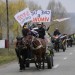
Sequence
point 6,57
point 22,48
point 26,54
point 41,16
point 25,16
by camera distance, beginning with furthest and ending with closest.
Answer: point 41,16 < point 6,57 < point 25,16 < point 26,54 < point 22,48

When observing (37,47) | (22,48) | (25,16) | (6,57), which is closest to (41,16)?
(6,57)

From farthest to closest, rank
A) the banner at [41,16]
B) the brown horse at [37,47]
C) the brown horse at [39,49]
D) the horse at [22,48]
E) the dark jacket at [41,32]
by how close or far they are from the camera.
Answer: the banner at [41,16], the dark jacket at [41,32], the brown horse at [39,49], the brown horse at [37,47], the horse at [22,48]

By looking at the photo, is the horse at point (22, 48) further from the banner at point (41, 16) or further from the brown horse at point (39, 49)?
the banner at point (41, 16)

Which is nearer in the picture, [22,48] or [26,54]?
[22,48]

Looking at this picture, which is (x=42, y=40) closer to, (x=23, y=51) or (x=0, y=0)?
(x=23, y=51)

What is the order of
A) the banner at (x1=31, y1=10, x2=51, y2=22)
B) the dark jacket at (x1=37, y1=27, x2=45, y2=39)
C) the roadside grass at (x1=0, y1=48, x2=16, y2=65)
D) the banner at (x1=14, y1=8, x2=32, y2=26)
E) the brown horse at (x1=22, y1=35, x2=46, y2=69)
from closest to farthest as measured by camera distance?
1. the brown horse at (x1=22, y1=35, x2=46, y2=69)
2. the dark jacket at (x1=37, y1=27, x2=45, y2=39)
3. the banner at (x1=14, y1=8, x2=32, y2=26)
4. the roadside grass at (x1=0, y1=48, x2=16, y2=65)
5. the banner at (x1=31, y1=10, x2=51, y2=22)

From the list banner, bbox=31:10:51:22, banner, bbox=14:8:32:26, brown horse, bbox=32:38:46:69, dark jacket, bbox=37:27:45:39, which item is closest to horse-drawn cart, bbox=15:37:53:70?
brown horse, bbox=32:38:46:69

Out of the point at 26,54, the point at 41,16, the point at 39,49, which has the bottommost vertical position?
the point at 26,54

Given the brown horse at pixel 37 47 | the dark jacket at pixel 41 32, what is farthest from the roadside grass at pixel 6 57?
the brown horse at pixel 37 47

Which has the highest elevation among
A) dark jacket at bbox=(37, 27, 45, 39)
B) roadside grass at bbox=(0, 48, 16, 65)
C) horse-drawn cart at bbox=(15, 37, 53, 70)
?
dark jacket at bbox=(37, 27, 45, 39)

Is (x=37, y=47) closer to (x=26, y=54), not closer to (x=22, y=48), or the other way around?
(x=26, y=54)

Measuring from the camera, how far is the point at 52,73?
682 inches

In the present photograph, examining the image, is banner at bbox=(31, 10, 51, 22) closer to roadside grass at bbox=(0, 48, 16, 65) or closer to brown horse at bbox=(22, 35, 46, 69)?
roadside grass at bbox=(0, 48, 16, 65)

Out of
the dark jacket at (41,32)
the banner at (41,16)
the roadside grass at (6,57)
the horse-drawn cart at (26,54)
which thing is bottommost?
the roadside grass at (6,57)
